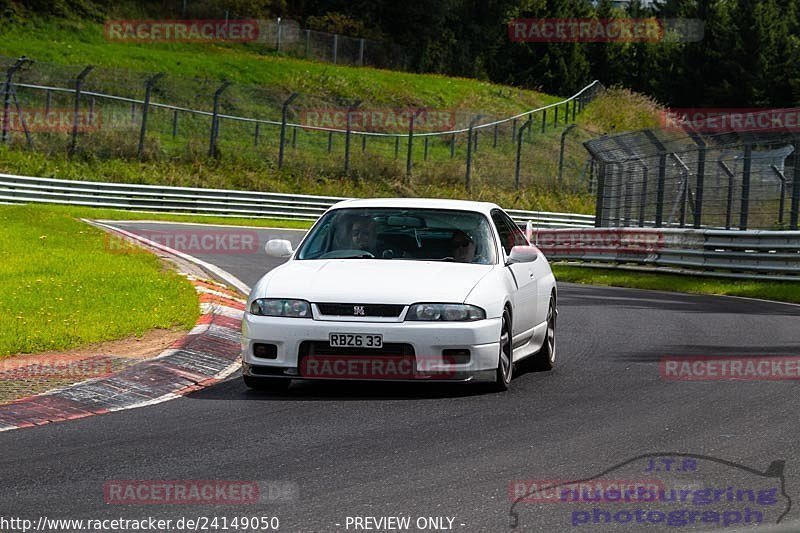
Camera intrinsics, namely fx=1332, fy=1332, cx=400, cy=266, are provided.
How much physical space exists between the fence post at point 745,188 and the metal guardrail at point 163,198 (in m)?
17.5

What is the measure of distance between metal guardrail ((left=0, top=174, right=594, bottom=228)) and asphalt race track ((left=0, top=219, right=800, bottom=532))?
2385cm

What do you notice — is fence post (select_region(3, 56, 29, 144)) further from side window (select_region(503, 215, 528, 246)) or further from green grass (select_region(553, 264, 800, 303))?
side window (select_region(503, 215, 528, 246))

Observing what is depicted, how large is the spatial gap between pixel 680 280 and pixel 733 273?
0.94 m

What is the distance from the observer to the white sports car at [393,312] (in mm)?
9031

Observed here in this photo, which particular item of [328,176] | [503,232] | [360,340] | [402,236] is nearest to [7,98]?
[328,176]

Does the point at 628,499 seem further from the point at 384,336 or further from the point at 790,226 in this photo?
the point at 790,226

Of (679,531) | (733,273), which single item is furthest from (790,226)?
(679,531)

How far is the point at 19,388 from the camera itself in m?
9.09

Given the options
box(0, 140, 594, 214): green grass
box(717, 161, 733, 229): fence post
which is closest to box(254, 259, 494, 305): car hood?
box(717, 161, 733, 229): fence post

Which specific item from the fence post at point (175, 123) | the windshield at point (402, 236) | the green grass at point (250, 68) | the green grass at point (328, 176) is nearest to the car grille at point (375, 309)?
the windshield at point (402, 236)

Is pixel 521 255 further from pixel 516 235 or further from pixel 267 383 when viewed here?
pixel 267 383

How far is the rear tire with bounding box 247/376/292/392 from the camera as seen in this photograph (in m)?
9.43

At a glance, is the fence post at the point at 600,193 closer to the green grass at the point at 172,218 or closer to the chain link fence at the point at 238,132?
the green grass at the point at 172,218

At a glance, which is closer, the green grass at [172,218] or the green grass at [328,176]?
the green grass at [172,218]
